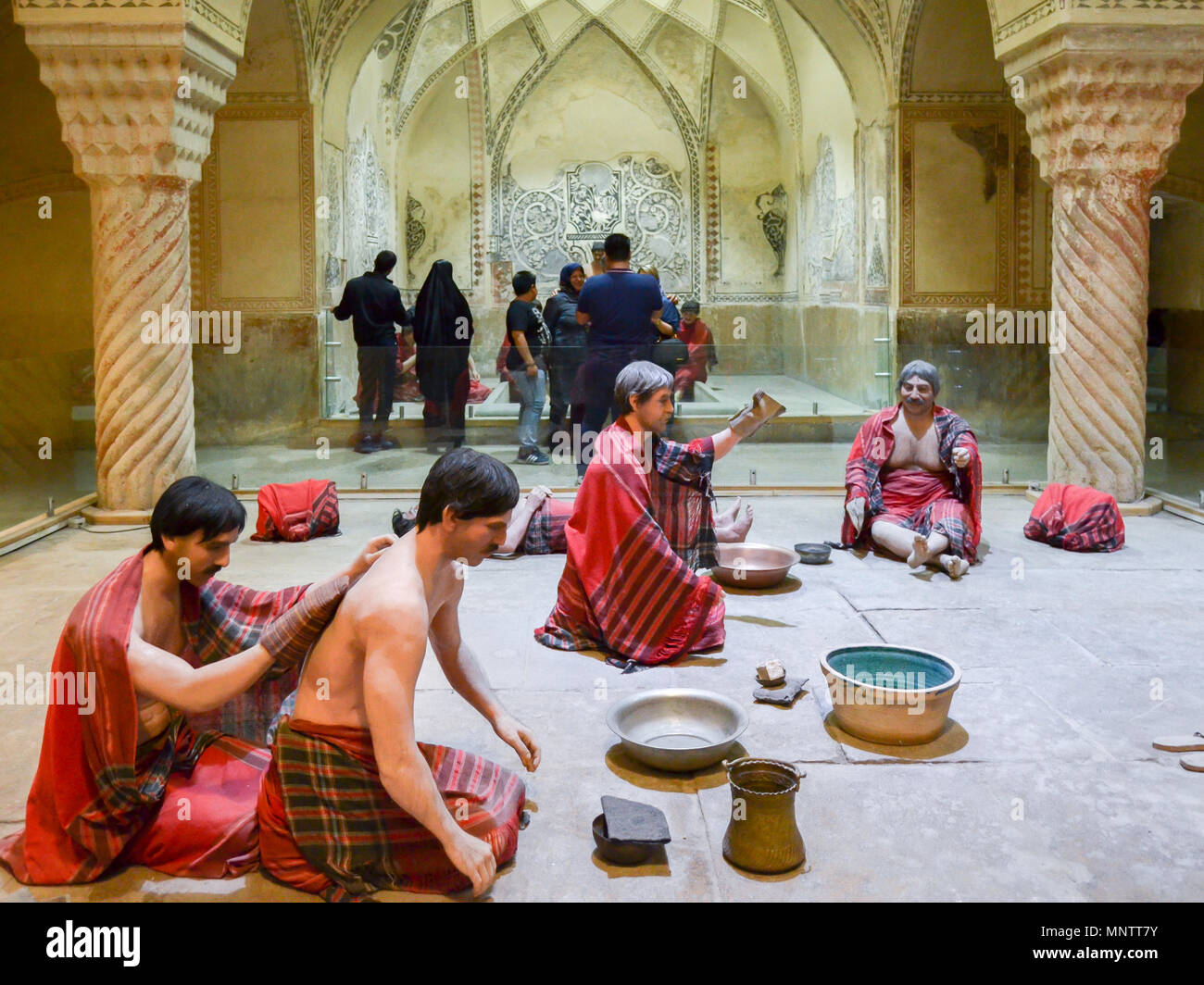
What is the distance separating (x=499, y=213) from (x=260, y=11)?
246 inches

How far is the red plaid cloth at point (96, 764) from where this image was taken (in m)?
2.80

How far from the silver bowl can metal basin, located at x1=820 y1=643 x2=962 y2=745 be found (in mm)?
344

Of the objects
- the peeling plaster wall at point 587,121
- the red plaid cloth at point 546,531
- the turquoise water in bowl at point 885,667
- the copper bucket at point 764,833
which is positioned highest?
the peeling plaster wall at point 587,121

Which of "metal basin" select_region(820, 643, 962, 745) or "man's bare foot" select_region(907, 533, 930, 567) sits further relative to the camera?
"man's bare foot" select_region(907, 533, 930, 567)

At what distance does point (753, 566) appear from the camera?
587 centimetres

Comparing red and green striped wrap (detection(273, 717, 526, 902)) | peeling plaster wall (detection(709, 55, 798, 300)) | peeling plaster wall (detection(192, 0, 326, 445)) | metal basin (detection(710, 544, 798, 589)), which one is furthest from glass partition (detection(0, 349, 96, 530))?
peeling plaster wall (detection(709, 55, 798, 300))

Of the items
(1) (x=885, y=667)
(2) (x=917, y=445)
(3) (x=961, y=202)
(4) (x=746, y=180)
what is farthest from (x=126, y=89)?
(4) (x=746, y=180)

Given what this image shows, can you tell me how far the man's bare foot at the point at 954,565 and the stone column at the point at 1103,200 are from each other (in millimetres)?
2020

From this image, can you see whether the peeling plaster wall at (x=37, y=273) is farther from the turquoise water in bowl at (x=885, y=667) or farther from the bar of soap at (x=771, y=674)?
the turquoise water in bowl at (x=885, y=667)

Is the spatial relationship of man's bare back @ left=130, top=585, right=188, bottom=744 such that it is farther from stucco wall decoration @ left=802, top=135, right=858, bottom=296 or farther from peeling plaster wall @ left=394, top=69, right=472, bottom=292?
peeling plaster wall @ left=394, top=69, right=472, bottom=292

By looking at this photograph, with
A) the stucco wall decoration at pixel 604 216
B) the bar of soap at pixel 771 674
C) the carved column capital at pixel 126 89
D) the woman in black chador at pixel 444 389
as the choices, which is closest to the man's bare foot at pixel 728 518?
the bar of soap at pixel 771 674

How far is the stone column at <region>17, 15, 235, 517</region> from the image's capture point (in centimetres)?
694
